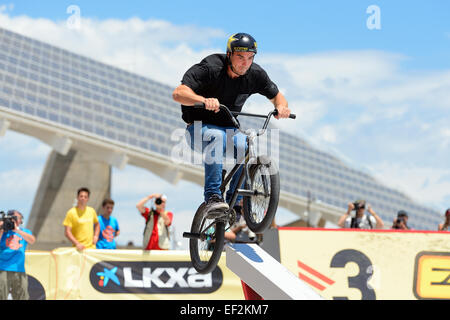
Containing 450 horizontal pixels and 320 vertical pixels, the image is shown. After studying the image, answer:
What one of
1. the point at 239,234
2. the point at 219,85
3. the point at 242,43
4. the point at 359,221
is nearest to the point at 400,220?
the point at 359,221

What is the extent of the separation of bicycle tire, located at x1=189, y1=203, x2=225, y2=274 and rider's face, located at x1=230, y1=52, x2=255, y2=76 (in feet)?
4.92

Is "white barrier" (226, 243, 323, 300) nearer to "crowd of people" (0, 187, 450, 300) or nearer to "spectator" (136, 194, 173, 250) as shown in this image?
"crowd of people" (0, 187, 450, 300)

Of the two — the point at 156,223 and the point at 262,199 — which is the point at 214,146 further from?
the point at 156,223

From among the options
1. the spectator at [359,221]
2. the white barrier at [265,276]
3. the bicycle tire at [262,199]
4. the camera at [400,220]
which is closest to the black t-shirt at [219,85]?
the bicycle tire at [262,199]

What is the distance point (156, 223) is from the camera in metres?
11.9


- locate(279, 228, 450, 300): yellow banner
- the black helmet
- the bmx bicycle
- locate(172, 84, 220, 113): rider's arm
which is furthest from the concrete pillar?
the black helmet

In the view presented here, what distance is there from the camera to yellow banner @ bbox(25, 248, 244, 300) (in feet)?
38.5

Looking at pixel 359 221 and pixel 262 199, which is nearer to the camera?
pixel 262 199

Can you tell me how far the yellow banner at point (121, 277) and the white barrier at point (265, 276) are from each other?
508 cm

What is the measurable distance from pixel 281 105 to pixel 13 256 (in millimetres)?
6672

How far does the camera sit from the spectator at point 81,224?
11.7 metres

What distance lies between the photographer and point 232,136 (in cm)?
657
